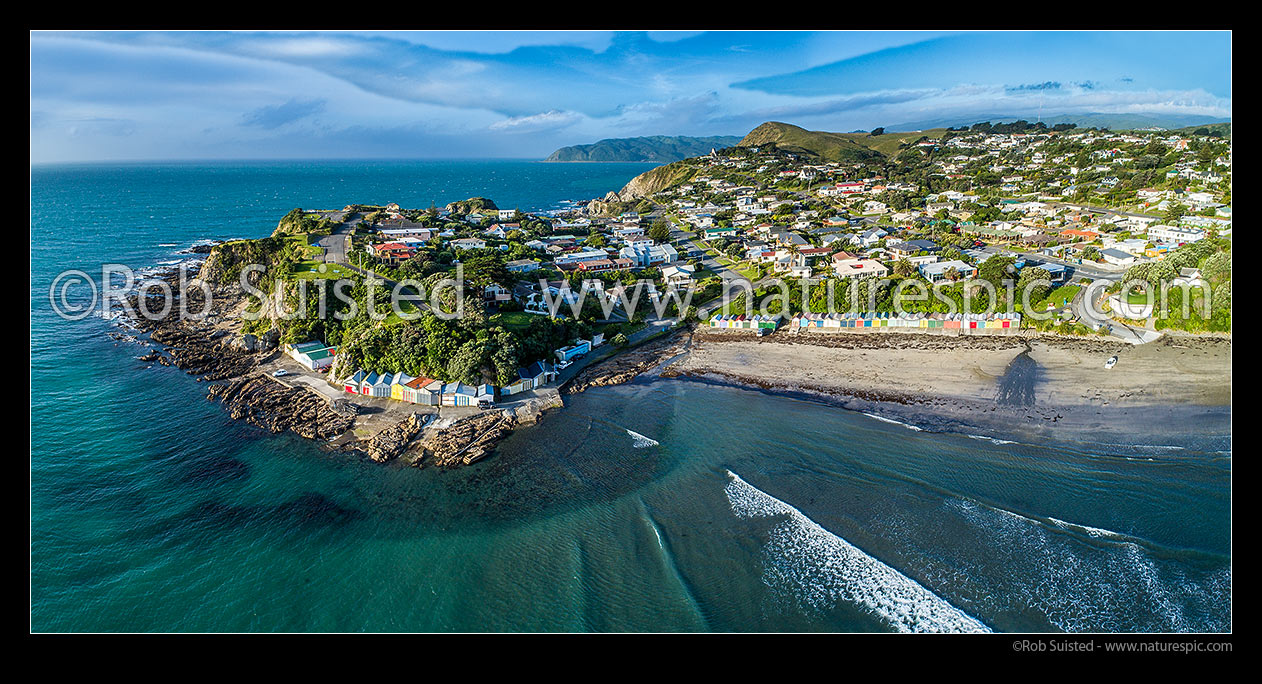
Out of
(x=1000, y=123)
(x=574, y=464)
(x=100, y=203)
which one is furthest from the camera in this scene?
(x=1000, y=123)

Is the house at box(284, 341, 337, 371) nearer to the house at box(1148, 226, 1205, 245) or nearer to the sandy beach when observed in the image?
the sandy beach

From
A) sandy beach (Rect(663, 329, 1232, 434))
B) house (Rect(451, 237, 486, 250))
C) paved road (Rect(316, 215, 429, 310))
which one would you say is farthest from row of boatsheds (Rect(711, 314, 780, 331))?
house (Rect(451, 237, 486, 250))

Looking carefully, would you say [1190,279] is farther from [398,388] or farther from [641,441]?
[398,388]

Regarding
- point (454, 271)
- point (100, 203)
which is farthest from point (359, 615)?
point (100, 203)

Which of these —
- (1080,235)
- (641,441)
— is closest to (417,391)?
(641,441)

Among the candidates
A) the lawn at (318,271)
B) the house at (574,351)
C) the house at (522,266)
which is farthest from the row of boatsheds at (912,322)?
the lawn at (318,271)

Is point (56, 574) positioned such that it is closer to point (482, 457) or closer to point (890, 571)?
point (482, 457)
